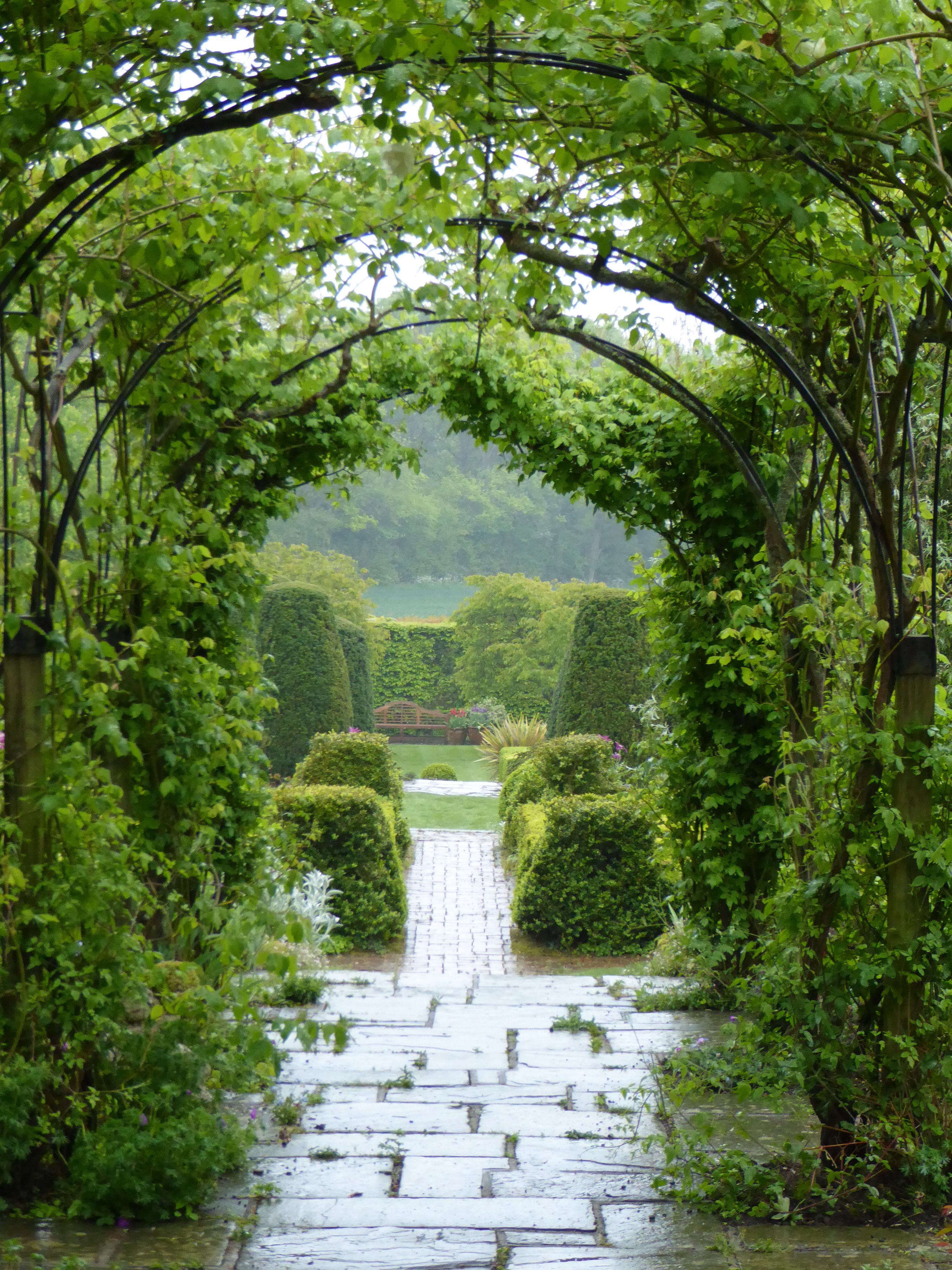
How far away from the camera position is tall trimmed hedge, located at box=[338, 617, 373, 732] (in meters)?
13.8

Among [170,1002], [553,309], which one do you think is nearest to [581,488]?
[553,309]

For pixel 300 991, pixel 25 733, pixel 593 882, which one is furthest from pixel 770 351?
pixel 593 882

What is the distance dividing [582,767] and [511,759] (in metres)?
4.76

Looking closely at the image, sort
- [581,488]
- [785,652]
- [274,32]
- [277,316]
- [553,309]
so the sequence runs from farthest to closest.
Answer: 1. [581,488]
2. [277,316]
3. [553,309]
4. [785,652]
5. [274,32]

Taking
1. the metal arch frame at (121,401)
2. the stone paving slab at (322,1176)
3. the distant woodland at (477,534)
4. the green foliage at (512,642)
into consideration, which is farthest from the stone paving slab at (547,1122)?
the distant woodland at (477,534)

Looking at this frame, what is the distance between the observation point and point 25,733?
9.70 ft

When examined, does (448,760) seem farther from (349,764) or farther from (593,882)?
(593,882)

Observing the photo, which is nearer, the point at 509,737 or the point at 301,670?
the point at 301,670

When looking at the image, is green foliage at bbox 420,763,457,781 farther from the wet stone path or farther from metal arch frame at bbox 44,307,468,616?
metal arch frame at bbox 44,307,468,616

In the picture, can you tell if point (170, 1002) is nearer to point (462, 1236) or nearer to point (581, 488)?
point (462, 1236)

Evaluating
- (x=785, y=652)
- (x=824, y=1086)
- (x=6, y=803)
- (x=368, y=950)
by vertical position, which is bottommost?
(x=368, y=950)

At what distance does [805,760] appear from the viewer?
4.11 metres

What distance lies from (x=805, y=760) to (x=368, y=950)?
3.44 meters

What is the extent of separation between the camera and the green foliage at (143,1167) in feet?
9.07
